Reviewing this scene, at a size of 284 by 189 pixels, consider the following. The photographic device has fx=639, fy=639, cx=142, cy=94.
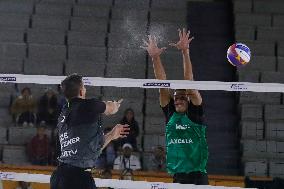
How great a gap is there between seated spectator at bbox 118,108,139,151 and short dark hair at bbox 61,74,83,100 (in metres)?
6.80

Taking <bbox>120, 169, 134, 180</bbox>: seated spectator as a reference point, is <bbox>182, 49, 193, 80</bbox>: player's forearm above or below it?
above

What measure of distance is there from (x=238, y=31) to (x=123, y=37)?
9.46 ft

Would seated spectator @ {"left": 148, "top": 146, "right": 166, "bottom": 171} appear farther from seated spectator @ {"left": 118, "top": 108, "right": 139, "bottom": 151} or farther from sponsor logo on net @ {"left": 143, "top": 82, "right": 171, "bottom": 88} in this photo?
sponsor logo on net @ {"left": 143, "top": 82, "right": 171, "bottom": 88}

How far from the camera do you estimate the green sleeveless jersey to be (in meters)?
6.89

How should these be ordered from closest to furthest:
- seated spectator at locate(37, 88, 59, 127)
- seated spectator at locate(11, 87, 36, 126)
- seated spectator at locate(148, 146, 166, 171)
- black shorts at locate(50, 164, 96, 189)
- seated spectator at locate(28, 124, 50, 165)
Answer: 1. black shorts at locate(50, 164, 96, 189)
2. seated spectator at locate(148, 146, 166, 171)
3. seated spectator at locate(28, 124, 50, 165)
4. seated spectator at locate(37, 88, 59, 127)
5. seated spectator at locate(11, 87, 36, 126)

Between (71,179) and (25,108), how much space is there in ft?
25.8

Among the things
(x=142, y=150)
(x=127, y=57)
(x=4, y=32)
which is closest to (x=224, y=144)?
(x=142, y=150)

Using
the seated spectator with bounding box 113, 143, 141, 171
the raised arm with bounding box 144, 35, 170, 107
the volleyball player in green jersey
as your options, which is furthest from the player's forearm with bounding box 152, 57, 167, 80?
the seated spectator with bounding box 113, 143, 141, 171

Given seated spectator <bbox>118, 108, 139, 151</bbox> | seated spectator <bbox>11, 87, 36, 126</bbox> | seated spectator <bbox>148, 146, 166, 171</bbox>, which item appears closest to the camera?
seated spectator <bbox>148, 146, 166, 171</bbox>

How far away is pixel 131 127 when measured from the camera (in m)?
12.8

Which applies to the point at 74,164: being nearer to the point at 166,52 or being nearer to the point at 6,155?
the point at 6,155

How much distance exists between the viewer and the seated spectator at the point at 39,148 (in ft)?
41.1

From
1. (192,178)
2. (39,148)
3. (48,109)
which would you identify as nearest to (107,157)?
(39,148)

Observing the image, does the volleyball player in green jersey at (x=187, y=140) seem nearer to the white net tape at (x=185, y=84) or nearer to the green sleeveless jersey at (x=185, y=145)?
the green sleeveless jersey at (x=185, y=145)
